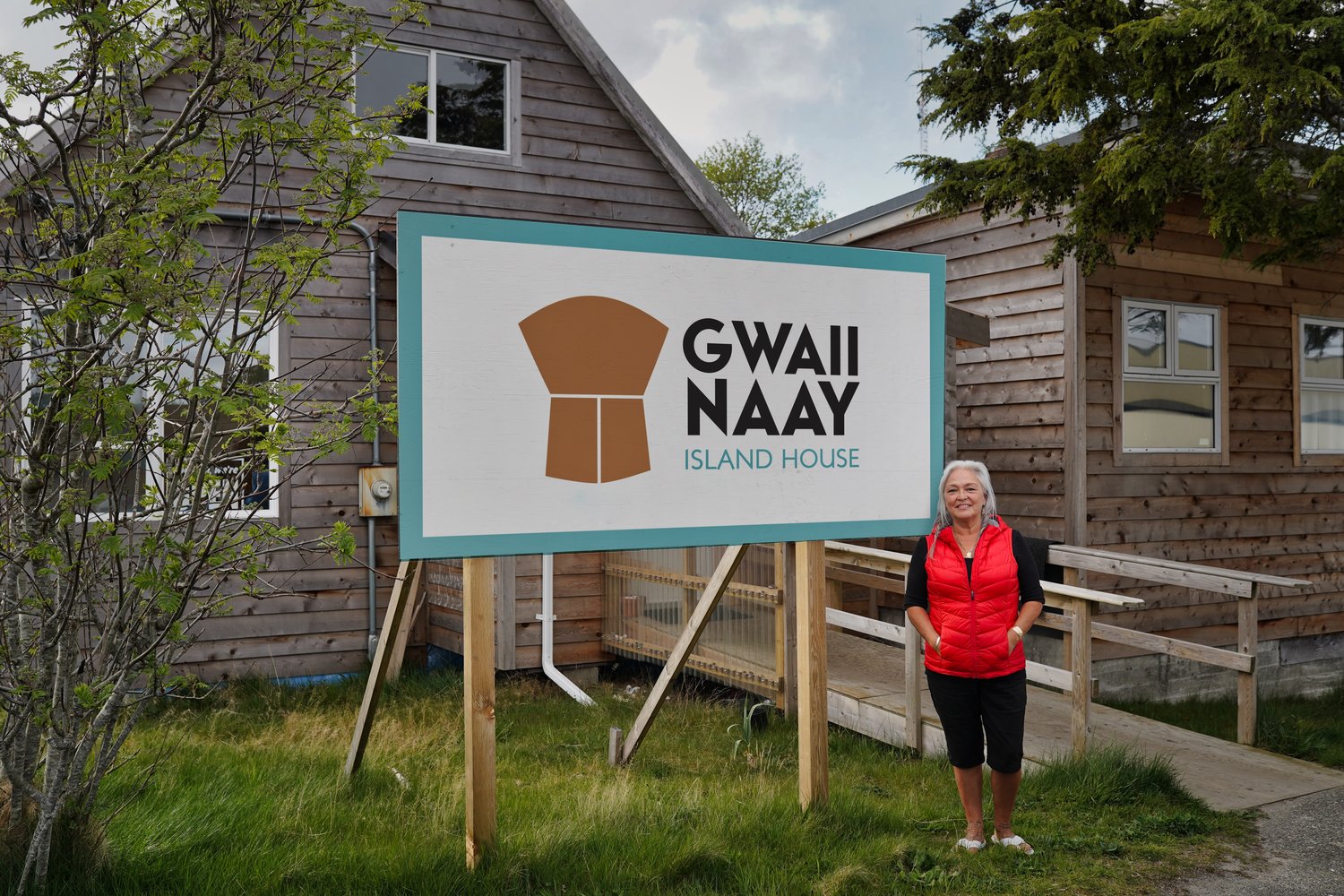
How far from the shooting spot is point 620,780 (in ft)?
19.3

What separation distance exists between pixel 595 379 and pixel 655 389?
26 centimetres

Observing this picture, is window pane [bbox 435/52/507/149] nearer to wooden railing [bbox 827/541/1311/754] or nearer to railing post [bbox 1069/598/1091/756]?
wooden railing [bbox 827/541/1311/754]

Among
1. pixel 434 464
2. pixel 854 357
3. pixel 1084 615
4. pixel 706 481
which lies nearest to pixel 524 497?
pixel 434 464

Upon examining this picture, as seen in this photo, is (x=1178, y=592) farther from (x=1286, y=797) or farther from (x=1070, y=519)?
(x=1286, y=797)

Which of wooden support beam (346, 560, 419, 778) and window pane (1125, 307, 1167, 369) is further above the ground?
window pane (1125, 307, 1167, 369)

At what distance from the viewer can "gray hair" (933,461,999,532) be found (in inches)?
189

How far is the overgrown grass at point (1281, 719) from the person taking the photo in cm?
739

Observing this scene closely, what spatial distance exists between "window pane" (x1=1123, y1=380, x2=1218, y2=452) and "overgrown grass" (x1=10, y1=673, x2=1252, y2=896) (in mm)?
4386

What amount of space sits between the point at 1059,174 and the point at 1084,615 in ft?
11.6

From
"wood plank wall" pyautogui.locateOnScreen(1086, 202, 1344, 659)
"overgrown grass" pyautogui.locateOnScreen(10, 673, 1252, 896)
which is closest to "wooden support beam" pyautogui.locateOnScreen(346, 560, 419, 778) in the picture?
"overgrown grass" pyautogui.locateOnScreen(10, 673, 1252, 896)

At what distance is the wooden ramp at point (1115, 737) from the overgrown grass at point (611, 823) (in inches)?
9.3

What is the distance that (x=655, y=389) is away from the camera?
433 cm

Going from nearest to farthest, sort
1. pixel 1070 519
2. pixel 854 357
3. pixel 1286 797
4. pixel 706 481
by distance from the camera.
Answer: pixel 706 481, pixel 854 357, pixel 1286 797, pixel 1070 519

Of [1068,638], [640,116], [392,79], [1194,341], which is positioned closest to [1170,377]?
[1194,341]
